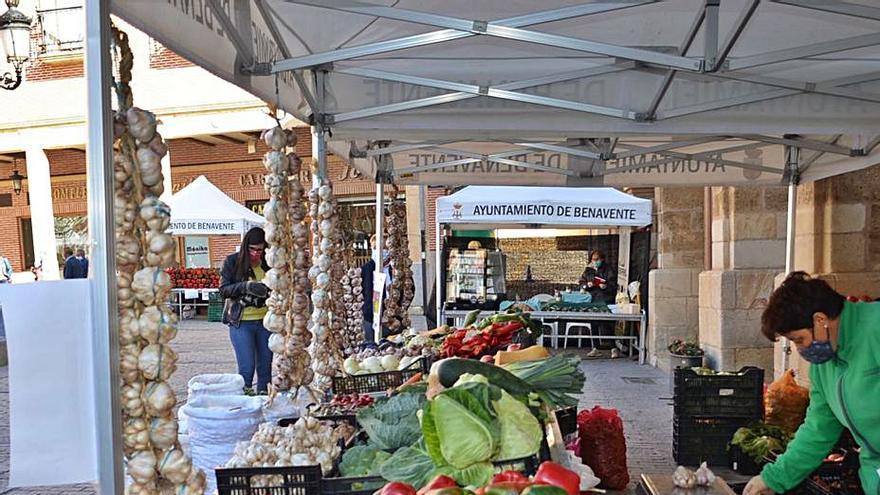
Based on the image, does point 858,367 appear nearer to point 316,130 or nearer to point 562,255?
point 316,130

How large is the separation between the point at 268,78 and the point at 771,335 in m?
2.54

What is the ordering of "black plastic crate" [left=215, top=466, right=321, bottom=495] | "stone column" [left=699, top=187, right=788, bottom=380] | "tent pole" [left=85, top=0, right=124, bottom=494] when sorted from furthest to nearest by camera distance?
"stone column" [left=699, top=187, right=788, bottom=380], "black plastic crate" [left=215, top=466, right=321, bottom=495], "tent pole" [left=85, top=0, right=124, bottom=494]

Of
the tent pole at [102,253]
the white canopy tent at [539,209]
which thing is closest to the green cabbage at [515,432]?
the tent pole at [102,253]

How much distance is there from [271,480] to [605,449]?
7.20ft

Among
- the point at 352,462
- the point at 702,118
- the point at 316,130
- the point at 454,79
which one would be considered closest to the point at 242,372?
the point at 316,130

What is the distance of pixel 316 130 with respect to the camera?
4.27 metres

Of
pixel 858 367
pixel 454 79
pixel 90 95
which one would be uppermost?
pixel 454 79

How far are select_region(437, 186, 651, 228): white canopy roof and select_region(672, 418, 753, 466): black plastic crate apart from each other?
571cm

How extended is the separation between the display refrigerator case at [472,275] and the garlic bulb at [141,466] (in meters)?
10.6

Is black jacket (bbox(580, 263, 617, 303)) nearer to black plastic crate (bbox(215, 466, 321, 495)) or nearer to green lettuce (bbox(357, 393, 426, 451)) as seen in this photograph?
green lettuce (bbox(357, 393, 426, 451))

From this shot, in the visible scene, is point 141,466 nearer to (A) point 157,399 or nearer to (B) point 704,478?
(A) point 157,399

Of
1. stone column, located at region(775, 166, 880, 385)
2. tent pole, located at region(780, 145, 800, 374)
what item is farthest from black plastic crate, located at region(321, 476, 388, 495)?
stone column, located at region(775, 166, 880, 385)

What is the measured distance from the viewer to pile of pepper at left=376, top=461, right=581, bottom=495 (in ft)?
5.46

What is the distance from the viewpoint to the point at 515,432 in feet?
6.78
